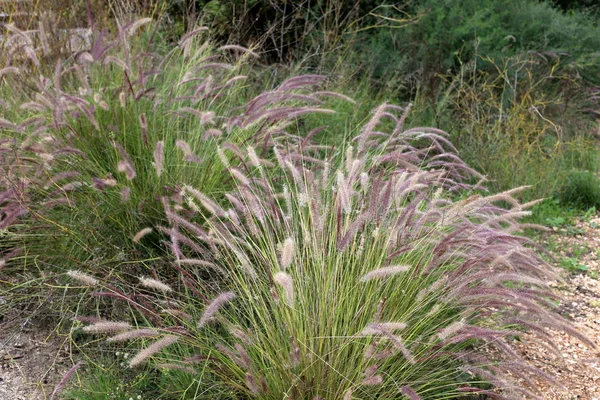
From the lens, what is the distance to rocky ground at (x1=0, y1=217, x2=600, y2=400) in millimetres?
3078

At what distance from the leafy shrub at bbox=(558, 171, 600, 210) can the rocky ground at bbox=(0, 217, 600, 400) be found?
1415mm

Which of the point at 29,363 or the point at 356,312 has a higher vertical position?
the point at 356,312

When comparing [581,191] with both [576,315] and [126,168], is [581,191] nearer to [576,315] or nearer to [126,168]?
[576,315]

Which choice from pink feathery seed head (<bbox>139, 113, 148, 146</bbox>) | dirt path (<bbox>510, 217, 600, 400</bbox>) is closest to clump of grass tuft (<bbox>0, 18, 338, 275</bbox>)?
pink feathery seed head (<bbox>139, 113, 148, 146</bbox>)

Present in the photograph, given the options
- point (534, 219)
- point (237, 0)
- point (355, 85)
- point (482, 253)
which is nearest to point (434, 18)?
point (355, 85)

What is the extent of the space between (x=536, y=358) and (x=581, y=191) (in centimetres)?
256

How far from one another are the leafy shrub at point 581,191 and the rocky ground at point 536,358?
1415 millimetres

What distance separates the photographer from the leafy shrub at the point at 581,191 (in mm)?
5617

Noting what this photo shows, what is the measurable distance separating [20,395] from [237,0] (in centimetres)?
518

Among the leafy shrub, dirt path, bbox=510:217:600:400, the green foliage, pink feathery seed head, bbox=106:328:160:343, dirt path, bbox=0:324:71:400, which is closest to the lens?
pink feathery seed head, bbox=106:328:160:343

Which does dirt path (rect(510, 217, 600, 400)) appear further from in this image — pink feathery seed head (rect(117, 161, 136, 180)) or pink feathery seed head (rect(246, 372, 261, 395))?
pink feathery seed head (rect(117, 161, 136, 180))

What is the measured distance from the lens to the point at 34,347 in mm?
3295

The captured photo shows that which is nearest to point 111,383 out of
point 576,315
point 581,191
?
point 576,315

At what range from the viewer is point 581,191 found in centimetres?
568
